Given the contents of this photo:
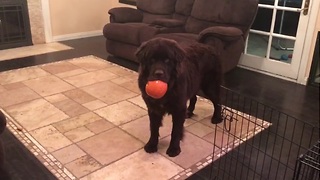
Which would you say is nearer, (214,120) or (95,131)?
(95,131)

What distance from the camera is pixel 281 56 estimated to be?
12.6 feet

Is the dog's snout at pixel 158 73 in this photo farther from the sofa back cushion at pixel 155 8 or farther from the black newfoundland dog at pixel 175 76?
the sofa back cushion at pixel 155 8

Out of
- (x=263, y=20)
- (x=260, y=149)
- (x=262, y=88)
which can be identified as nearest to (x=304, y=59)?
(x=262, y=88)

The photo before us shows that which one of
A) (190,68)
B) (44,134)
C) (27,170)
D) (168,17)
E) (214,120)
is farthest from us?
(168,17)

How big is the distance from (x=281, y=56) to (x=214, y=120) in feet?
5.74

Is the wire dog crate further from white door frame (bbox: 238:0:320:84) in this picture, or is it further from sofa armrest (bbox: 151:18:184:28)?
sofa armrest (bbox: 151:18:184:28)

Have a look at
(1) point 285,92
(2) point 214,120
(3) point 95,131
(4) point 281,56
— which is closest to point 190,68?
(2) point 214,120

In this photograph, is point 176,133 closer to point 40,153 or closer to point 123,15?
point 40,153

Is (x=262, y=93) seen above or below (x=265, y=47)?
below

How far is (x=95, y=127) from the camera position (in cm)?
252

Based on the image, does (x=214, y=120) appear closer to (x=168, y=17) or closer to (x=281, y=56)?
(x=281, y=56)

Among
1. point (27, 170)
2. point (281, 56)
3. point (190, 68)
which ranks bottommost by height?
point (27, 170)

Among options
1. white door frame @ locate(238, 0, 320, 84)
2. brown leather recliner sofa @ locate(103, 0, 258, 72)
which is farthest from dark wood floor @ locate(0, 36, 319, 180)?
brown leather recliner sofa @ locate(103, 0, 258, 72)

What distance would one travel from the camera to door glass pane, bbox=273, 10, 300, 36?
3.58 m
